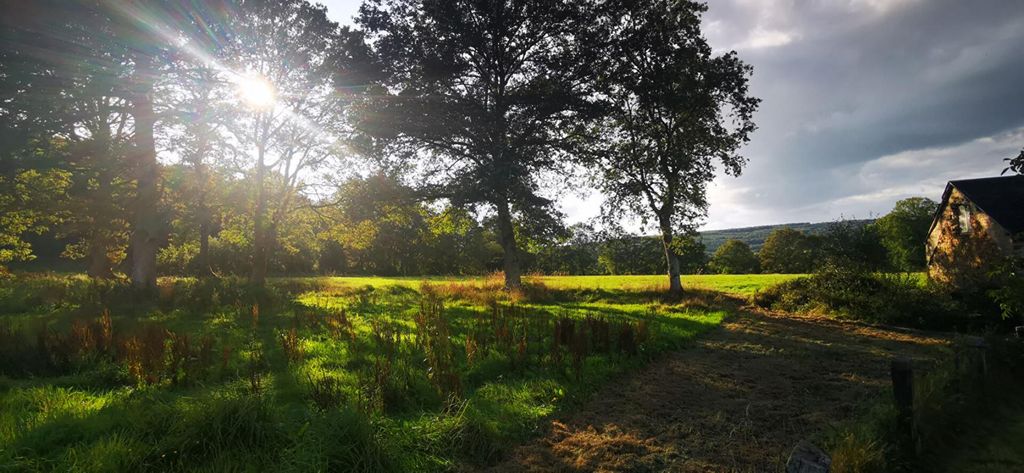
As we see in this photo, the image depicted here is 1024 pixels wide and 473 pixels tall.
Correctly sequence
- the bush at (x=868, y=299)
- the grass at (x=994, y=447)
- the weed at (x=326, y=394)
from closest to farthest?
the grass at (x=994, y=447) < the weed at (x=326, y=394) < the bush at (x=868, y=299)

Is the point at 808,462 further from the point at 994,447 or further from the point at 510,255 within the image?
the point at 510,255

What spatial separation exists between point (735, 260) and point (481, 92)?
70.9 meters

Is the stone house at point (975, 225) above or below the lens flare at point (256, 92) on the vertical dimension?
below

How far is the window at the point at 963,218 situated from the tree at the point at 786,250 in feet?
120

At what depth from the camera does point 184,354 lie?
21.9 feet

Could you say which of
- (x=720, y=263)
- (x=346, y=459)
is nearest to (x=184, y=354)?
(x=346, y=459)

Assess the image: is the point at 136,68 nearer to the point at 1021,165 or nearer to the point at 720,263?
the point at 1021,165

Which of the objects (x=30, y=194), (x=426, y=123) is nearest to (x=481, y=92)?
(x=426, y=123)

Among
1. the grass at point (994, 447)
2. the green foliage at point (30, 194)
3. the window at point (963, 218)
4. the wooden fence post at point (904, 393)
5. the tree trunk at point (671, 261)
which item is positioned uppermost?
the green foliage at point (30, 194)

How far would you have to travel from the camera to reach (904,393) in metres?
4.98

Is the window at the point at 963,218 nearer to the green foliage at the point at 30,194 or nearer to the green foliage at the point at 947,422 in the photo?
the green foliage at the point at 947,422

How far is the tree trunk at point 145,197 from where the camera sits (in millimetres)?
15141

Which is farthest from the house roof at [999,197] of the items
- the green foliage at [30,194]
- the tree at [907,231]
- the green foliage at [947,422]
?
the green foliage at [30,194]

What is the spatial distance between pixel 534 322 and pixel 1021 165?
29.8 feet
